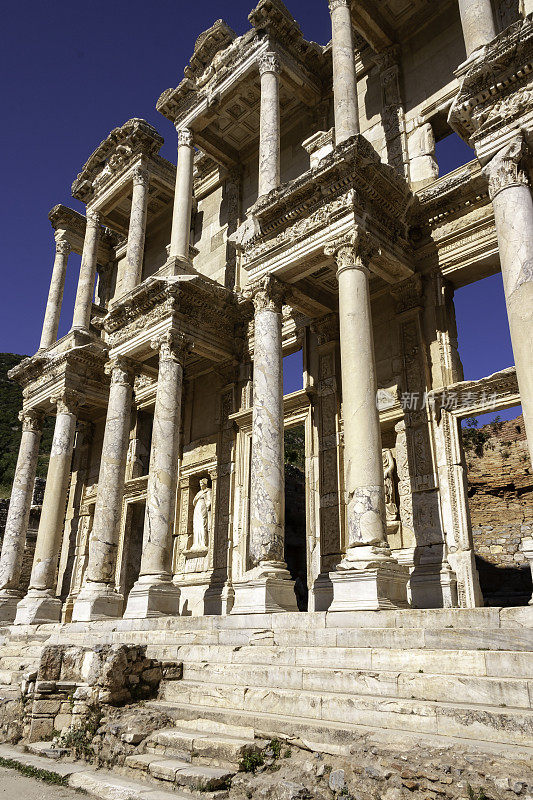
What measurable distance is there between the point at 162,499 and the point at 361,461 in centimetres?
586

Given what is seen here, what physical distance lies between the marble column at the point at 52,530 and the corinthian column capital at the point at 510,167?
14.9 metres

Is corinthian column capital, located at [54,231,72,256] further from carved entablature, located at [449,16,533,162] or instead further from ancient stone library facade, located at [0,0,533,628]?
carved entablature, located at [449,16,533,162]

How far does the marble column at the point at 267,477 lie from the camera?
10867mm

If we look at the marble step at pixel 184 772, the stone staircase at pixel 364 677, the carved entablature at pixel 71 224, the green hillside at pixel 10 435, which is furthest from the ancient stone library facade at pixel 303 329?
the green hillside at pixel 10 435

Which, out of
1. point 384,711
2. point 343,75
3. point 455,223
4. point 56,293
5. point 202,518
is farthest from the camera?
point 56,293

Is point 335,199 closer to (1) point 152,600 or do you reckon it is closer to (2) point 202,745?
(1) point 152,600

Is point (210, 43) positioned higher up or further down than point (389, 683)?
higher up

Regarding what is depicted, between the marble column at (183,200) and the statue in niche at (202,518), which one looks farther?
the statue in niche at (202,518)

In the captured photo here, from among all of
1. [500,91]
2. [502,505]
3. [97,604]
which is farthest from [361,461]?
[502,505]

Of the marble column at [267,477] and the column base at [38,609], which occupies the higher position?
the marble column at [267,477]

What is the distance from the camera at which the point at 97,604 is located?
14.9 metres

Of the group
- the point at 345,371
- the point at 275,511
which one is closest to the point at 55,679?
the point at 275,511

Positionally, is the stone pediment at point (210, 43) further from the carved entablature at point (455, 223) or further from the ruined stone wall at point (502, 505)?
the ruined stone wall at point (502, 505)

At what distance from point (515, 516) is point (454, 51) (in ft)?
46.0
